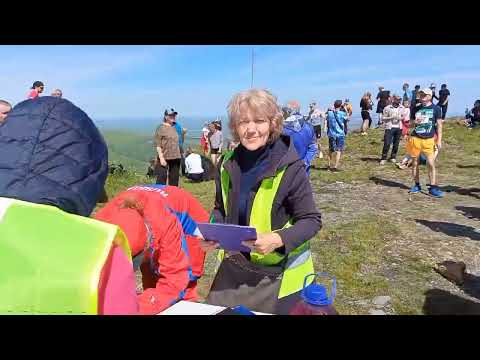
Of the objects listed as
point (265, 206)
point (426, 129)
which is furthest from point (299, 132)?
point (426, 129)

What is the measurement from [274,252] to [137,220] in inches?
30.7

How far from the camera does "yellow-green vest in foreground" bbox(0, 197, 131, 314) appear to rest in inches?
34.4

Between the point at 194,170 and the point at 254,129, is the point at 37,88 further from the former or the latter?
the point at 254,129

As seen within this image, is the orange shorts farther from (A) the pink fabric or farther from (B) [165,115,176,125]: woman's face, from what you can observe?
(A) the pink fabric

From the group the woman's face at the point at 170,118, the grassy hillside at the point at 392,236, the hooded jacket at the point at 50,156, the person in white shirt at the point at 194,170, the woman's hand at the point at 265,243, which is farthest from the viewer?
the person in white shirt at the point at 194,170

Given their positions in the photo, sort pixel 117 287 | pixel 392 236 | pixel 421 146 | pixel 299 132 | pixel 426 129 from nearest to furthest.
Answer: pixel 117 287 → pixel 299 132 → pixel 392 236 → pixel 426 129 → pixel 421 146

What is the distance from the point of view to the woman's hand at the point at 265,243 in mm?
2121

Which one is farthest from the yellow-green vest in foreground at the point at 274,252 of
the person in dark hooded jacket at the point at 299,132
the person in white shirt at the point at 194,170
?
the person in white shirt at the point at 194,170

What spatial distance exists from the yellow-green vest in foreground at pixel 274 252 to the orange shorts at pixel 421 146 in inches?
287

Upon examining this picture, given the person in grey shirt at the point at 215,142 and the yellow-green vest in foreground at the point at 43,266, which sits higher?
the yellow-green vest in foreground at the point at 43,266

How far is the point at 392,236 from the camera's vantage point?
6785 mm

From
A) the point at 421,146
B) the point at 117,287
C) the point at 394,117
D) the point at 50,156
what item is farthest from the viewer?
the point at 394,117

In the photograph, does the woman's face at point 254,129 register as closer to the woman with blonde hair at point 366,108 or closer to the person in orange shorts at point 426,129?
the person in orange shorts at point 426,129
